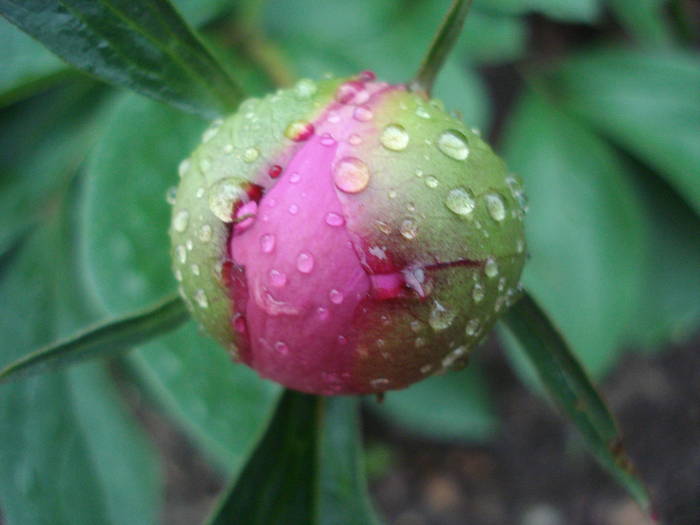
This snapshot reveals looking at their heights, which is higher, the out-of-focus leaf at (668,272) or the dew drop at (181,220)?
the dew drop at (181,220)

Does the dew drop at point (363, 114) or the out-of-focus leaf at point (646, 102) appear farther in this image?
the out-of-focus leaf at point (646, 102)

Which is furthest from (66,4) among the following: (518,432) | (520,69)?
(518,432)

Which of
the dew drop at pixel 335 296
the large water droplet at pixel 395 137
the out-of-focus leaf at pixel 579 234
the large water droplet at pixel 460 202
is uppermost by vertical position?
the large water droplet at pixel 395 137

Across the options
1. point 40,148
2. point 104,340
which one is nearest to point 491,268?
point 104,340

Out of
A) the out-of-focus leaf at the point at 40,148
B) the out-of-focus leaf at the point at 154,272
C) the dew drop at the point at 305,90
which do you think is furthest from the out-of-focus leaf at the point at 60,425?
the dew drop at the point at 305,90

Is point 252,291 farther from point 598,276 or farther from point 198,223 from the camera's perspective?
point 598,276

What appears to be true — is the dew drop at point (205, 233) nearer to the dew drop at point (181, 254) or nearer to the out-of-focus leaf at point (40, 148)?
the dew drop at point (181, 254)
